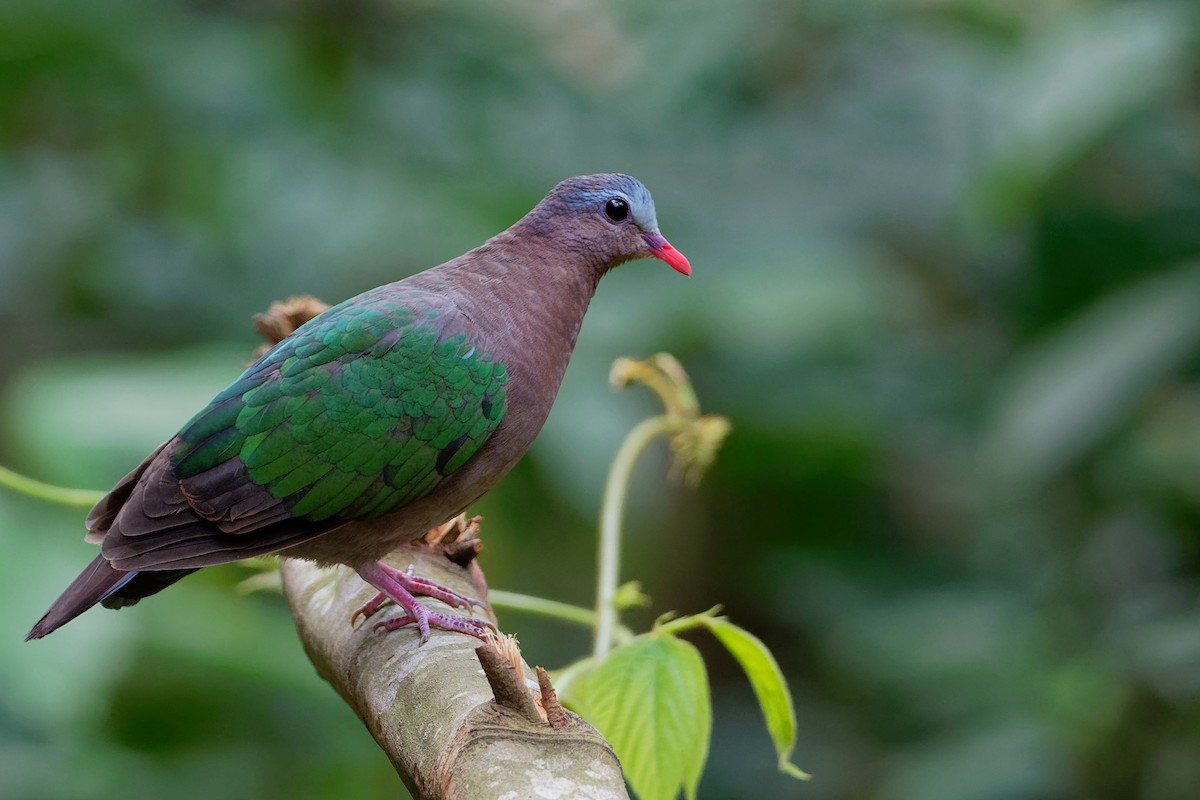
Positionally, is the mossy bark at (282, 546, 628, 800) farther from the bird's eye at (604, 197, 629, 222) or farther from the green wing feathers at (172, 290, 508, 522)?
the bird's eye at (604, 197, 629, 222)

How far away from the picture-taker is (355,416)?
2.69 metres

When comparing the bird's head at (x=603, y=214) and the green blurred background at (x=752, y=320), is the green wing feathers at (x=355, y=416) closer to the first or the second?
the bird's head at (x=603, y=214)

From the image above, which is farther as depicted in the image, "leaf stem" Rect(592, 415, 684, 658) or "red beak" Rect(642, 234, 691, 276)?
"red beak" Rect(642, 234, 691, 276)

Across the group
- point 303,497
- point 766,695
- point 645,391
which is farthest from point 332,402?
point 645,391

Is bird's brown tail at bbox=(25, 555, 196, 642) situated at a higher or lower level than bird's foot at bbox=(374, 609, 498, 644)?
lower

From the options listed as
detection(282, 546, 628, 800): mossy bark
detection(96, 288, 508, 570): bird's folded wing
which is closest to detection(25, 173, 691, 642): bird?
detection(96, 288, 508, 570): bird's folded wing

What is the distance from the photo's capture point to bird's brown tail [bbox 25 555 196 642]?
248 cm

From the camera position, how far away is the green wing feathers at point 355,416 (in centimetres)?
264

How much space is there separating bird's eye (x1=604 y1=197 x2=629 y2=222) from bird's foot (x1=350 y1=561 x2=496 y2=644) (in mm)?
909

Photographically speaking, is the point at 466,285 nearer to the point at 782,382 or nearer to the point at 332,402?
the point at 332,402

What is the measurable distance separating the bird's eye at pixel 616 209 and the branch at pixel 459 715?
35.8 inches

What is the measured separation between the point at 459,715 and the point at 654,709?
426 millimetres

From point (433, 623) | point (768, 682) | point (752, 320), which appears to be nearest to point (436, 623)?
point (433, 623)

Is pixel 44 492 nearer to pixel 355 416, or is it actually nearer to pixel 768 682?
pixel 355 416
